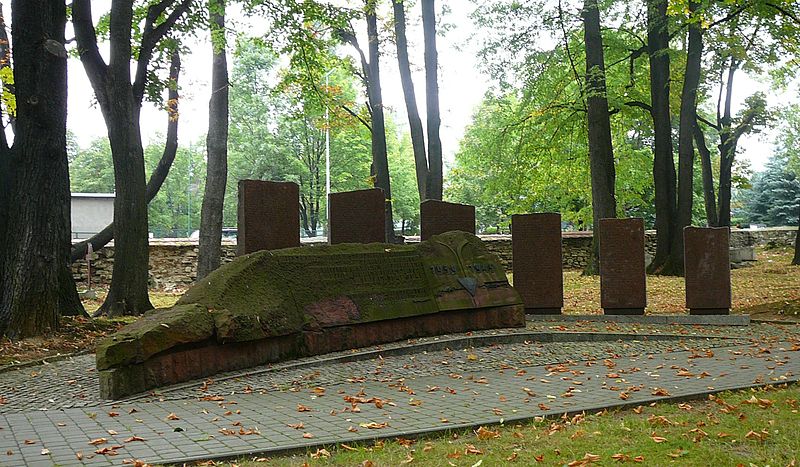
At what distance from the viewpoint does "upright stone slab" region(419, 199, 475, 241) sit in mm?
12820

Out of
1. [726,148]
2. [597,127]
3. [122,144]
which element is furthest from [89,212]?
[726,148]

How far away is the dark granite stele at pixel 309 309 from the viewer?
24.6 feet

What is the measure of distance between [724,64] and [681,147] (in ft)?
12.6

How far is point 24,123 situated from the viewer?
10.9 m

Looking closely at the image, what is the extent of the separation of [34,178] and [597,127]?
1368cm

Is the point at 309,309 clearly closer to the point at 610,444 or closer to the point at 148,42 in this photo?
the point at 610,444

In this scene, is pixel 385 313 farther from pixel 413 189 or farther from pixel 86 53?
pixel 413 189

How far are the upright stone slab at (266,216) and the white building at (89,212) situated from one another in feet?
69.8

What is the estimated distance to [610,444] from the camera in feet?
16.8

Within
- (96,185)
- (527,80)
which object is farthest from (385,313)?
(96,185)

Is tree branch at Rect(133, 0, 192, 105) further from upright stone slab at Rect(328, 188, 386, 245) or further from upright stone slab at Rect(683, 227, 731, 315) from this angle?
upright stone slab at Rect(683, 227, 731, 315)

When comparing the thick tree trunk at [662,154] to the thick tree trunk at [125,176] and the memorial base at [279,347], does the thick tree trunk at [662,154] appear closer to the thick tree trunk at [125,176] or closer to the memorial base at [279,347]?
the memorial base at [279,347]

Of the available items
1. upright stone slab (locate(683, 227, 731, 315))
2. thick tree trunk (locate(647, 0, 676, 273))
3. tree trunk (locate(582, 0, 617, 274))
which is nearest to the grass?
upright stone slab (locate(683, 227, 731, 315))

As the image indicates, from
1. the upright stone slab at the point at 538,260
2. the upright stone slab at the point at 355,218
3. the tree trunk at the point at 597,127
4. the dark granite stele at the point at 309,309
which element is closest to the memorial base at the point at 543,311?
the upright stone slab at the point at 538,260
